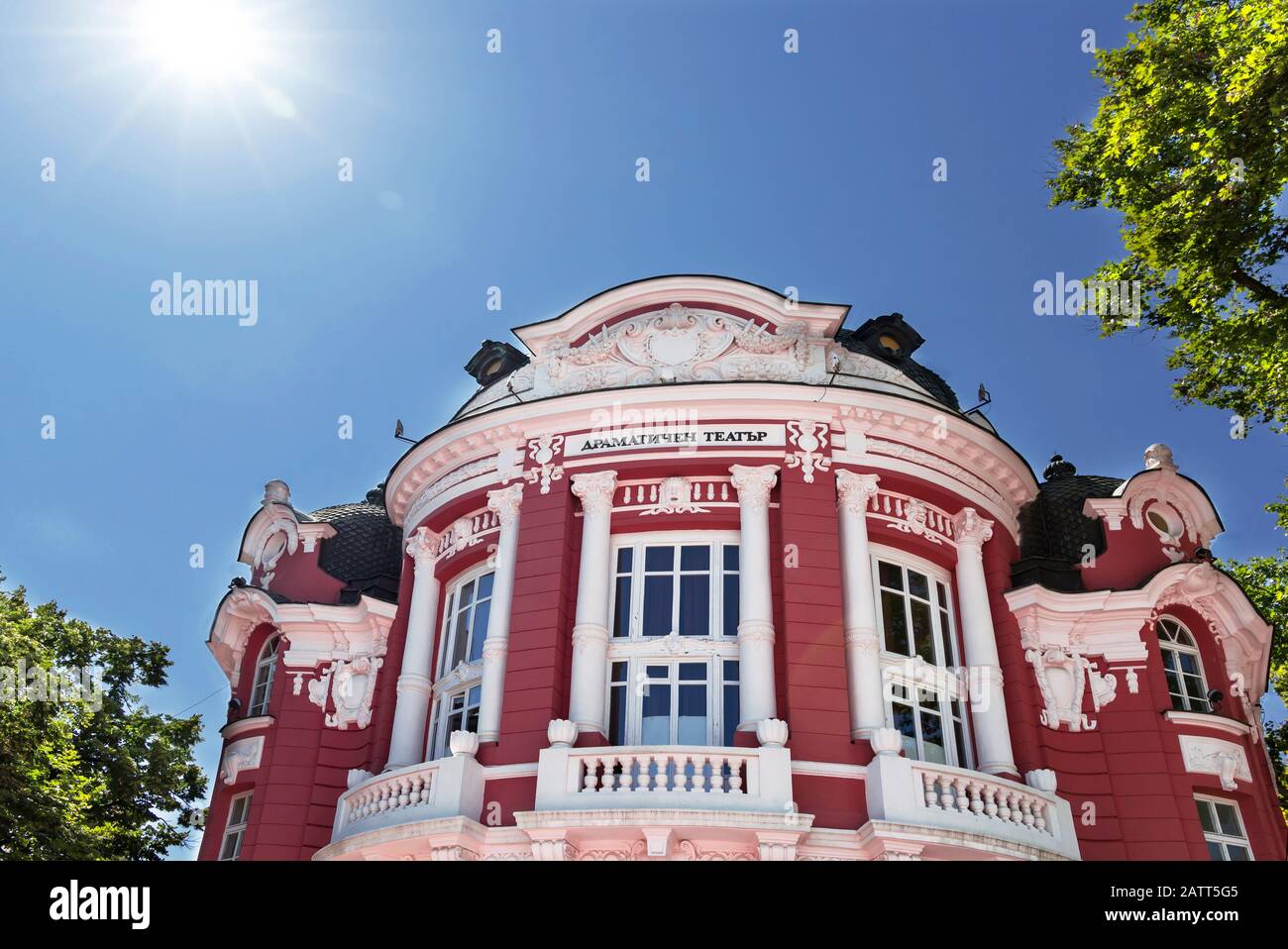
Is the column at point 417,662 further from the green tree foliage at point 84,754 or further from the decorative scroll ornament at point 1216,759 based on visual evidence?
the decorative scroll ornament at point 1216,759

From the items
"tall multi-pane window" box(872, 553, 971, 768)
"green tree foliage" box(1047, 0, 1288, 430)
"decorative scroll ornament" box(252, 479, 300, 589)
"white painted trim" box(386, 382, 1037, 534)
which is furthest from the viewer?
"decorative scroll ornament" box(252, 479, 300, 589)

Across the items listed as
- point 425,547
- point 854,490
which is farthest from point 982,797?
point 425,547

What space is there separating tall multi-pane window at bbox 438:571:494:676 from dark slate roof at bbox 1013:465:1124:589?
365 inches

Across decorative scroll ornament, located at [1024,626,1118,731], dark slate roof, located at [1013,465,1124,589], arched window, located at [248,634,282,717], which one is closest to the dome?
dark slate roof, located at [1013,465,1124,589]

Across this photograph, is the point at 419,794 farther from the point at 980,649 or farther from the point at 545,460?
the point at 980,649

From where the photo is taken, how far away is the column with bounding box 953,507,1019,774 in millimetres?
16812

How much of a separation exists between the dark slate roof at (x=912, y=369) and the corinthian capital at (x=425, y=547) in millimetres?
8191

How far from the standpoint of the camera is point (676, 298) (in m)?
19.5

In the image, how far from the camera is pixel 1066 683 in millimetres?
18703

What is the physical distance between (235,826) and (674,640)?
9.72 metres

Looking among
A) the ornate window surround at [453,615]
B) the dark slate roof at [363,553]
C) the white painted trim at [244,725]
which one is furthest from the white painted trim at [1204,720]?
the white painted trim at [244,725]

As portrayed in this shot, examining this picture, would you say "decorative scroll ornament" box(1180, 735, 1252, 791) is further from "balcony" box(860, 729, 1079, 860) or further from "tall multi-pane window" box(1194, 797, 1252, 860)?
"balcony" box(860, 729, 1079, 860)

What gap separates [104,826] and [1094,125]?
71.9 feet
